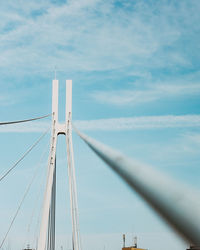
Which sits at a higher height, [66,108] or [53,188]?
[66,108]

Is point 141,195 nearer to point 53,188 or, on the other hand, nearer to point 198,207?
point 198,207

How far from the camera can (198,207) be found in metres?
0.65

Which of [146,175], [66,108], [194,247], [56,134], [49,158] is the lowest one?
[194,247]

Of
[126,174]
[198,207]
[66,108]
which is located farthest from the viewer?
[66,108]

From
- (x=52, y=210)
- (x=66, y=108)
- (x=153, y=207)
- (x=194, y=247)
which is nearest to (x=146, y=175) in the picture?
(x=153, y=207)

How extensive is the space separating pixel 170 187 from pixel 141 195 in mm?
131

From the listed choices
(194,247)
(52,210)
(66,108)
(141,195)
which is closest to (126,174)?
(141,195)

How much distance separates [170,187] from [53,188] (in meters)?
18.5

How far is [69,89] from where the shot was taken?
825 inches

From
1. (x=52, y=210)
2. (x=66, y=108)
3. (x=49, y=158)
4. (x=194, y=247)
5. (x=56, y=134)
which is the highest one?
(x=66, y=108)

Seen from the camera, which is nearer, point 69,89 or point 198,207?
point 198,207

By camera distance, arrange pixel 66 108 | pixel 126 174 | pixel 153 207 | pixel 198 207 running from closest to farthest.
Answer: pixel 198 207, pixel 153 207, pixel 126 174, pixel 66 108

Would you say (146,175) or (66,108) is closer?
(146,175)

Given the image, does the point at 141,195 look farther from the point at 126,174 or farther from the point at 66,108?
the point at 66,108
